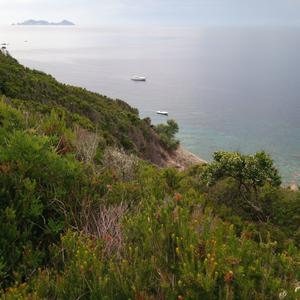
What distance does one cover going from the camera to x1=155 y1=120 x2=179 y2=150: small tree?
39656 millimetres

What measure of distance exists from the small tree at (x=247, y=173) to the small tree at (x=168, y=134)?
2502cm

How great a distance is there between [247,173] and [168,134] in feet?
102

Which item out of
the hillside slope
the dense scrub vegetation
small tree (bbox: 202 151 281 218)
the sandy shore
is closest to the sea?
the sandy shore

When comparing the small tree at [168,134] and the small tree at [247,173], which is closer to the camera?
the small tree at [247,173]

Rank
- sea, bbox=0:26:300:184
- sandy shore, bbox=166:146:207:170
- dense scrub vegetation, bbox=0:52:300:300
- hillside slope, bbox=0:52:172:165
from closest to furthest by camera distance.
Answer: dense scrub vegetation, bbox=0:52:300:300
hillside slope, bbox=0:52:172:165
sandy shore, bbox=166:146:207:170
sea, bbox=0:26:300:184

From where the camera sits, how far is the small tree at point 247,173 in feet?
44.5

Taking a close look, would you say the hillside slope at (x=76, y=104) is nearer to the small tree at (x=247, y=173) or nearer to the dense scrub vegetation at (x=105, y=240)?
the small tree at (x=247, y=173)

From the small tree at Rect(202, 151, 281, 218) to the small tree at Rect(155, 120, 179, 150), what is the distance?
2502 cm

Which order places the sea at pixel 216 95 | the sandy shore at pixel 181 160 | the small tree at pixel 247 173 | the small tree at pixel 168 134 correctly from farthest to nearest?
the sea at pixel 216 95 → the small tree at pixel 168 134 → the sandy shore at pixel 181 160 → the small tree at pixel 247 173

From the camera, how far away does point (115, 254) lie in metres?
3.90

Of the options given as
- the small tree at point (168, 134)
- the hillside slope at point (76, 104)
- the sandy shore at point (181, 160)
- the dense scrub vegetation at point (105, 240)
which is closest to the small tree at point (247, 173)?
the hillside slope at point (76, 104)

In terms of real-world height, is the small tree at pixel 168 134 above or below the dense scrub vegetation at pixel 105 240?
below

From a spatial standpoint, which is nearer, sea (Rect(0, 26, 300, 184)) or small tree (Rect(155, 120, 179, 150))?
small tree (Rect(155, 120, 179, 150))

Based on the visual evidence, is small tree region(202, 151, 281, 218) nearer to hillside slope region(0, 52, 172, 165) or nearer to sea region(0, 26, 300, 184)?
hillside slope region(0, 52, 172, 165)
